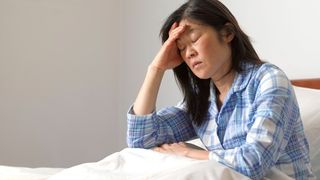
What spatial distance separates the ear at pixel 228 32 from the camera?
1196mm

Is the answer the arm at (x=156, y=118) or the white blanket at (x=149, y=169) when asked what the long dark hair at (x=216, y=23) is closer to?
the arm at (x=156, y=118)

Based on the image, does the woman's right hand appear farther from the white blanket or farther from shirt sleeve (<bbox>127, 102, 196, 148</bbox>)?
the white blanket

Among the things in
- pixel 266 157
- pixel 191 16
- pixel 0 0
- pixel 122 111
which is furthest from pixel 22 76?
pixel 266 157

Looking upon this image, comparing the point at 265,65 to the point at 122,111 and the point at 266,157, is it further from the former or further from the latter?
the point at 122,111

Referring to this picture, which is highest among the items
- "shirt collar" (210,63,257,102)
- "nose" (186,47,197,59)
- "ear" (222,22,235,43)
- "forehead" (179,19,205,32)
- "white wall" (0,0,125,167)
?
"forehead" (179,19,205,32)

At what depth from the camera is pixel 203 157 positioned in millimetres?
1060

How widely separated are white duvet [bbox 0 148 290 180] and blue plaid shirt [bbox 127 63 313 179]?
83 millimetres

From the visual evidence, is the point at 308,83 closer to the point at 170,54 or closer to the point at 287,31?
the point at 287,31

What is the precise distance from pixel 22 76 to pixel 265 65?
1.57m

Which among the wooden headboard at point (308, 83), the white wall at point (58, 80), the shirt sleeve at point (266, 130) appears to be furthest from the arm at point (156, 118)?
the white wall at point (58, 80)

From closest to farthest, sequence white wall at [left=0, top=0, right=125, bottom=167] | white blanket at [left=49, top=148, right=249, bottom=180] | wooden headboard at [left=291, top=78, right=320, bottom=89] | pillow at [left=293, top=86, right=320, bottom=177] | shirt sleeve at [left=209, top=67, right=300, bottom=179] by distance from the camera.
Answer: white blanket at [left=49, top=148, right=249, bottom=180] → shirt sleeve at [left=209, top=67, right=300, bottom=179] → pillow at [left=293, top=86, right=320, bottom=177] → wooden headboard at [left=291, top=78, right=320, bottom=89] → white wall at [left=0, top=0, right=125, bottom=167]

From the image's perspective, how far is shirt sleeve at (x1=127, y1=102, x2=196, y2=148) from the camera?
4.38 ft

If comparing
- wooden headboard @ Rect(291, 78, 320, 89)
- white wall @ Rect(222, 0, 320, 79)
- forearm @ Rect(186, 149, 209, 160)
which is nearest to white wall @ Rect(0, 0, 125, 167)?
white wall @ Rect(222, 0, 320, 79)

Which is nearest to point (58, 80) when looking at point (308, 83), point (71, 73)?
point (71, 73)
